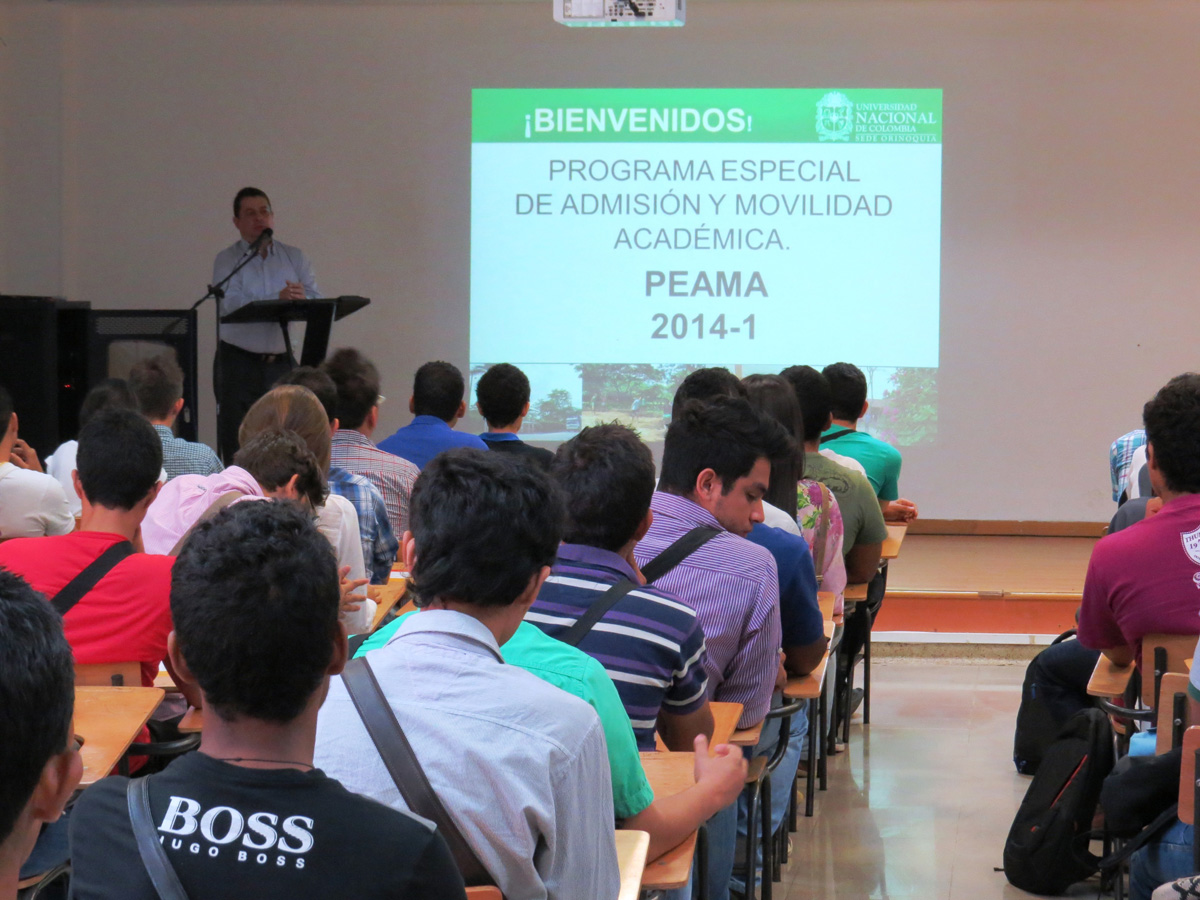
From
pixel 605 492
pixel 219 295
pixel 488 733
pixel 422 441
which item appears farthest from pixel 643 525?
pixel 219 295

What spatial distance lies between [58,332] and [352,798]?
19.3 feet

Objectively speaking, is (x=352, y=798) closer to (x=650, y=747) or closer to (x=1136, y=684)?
(x=650, y=747)

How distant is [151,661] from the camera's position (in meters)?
2.32

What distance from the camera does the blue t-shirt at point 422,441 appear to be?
422 centimetres

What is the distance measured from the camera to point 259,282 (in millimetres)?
6785

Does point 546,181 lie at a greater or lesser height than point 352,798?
greater

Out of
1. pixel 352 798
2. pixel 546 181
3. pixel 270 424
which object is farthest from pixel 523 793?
pixel 546 181

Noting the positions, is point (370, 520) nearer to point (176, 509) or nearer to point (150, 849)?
point (176, 509)

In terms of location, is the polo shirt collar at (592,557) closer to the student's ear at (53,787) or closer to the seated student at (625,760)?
the seated student at (625,760)

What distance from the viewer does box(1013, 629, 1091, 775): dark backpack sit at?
12.2 feet

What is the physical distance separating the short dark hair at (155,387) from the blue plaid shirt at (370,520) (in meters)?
0.77

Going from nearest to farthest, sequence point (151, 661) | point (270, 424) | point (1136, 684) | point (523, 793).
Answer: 1. point (523, 793)
2. point (151, 661)
3. point (1136, 684)
4. point (270, 424)

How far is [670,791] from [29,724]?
1089 mm

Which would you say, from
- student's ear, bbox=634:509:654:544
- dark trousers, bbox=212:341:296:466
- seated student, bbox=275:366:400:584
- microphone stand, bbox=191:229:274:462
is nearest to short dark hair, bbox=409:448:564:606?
student's ear, bbox=634:509:654:544
